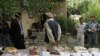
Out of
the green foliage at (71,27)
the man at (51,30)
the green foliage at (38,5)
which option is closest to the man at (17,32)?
the man at (51,30)

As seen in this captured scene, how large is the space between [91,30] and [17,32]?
118 inches

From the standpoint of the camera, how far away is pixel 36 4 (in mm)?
22312

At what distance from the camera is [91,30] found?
47.7 feet

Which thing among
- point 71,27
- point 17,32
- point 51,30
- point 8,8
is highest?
point 51,30

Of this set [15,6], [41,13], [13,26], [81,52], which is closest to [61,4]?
[41,13]

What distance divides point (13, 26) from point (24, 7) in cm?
863

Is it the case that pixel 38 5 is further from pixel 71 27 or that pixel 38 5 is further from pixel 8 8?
pixel 8 8

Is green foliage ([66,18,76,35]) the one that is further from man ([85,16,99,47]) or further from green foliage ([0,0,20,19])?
man ([85,16,99,47])

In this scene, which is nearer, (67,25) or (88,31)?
(88,31)

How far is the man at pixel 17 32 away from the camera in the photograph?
1334 centimetres

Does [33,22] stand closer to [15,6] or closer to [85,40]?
[15,6]

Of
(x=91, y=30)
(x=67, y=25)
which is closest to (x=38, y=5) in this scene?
(x=67, y=25)

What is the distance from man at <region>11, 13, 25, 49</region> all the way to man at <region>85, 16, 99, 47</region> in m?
2.67

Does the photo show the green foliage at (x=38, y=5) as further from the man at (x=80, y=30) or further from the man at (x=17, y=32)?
the man at (x=17, y=32)
